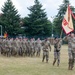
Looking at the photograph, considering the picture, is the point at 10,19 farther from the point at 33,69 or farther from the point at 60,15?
the point at 33,69

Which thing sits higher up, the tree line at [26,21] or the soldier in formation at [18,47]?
the tree line at [26,21]

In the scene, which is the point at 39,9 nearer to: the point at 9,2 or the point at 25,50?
the point at 9,2

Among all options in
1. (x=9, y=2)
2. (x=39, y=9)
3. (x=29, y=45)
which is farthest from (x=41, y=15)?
(x=29, y=45)

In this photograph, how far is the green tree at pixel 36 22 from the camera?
225ft

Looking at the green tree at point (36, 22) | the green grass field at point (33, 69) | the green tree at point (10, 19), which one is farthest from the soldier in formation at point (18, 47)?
the green tree at point (36, 22)

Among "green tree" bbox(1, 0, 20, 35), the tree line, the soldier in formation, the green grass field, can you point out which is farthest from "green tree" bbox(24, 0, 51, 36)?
the green grass field

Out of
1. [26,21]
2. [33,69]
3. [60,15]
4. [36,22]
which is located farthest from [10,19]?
[33,69]

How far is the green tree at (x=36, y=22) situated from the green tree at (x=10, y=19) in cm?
315

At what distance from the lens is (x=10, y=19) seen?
66.6 m

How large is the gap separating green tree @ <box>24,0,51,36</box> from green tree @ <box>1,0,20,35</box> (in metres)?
3.15

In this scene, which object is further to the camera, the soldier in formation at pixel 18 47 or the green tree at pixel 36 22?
the green tree at pixel 36 22

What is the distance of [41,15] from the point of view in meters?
70.4

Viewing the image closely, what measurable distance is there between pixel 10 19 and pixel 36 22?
6293 millimetres

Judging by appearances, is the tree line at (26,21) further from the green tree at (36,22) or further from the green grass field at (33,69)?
the green grass field at (33,69)
